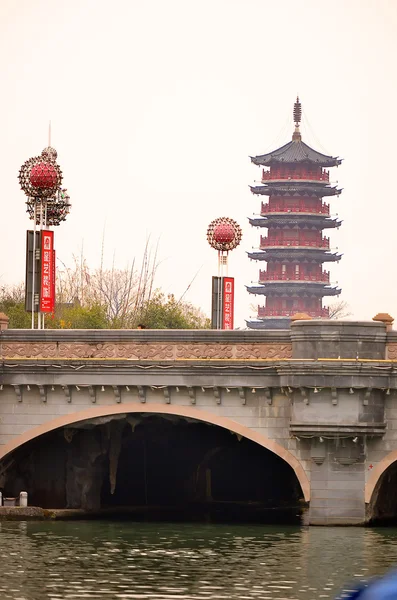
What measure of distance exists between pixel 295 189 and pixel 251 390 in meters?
92.7

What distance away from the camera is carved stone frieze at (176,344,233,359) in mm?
46438

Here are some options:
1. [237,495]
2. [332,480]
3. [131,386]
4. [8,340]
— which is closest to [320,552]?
[332,480]

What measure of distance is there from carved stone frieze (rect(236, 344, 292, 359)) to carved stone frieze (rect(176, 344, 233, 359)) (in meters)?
0.43

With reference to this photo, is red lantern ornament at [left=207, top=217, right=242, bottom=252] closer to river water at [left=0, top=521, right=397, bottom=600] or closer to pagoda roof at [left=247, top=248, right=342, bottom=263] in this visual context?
river water at [left=0, top=521, right=397, bottom=600]

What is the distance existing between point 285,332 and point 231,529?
19.8 feet

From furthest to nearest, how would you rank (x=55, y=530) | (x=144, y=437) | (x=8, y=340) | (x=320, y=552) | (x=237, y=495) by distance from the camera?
(x=237, y=495) → (x=144, y=437) → (x=8, y=340) → (x=55, y=530) → (x=320, y=552)

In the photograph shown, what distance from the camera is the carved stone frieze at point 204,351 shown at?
4644 cm

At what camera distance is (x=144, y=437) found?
53812 mm

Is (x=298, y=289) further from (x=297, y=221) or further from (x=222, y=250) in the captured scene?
(x=222, y=250)

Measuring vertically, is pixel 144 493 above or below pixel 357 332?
below

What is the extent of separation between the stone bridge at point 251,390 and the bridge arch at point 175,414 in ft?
0.10

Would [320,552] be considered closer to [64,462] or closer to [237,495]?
[64,462]

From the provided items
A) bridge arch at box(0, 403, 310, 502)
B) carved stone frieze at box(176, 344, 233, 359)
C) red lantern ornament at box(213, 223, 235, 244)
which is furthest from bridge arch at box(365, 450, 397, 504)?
red lantern ornament at box(213, 223, 235, 244)

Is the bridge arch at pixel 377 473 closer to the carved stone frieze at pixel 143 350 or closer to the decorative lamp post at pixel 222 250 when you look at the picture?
the carved stone frieze at pixel 143 350
